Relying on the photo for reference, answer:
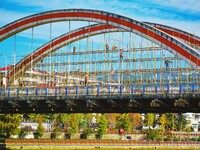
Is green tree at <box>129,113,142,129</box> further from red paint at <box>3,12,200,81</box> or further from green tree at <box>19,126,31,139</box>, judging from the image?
red paint at <box>3,12,200,81</box>

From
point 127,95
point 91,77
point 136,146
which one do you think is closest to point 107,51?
point 91,77

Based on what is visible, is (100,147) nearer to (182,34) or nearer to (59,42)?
(59,42)

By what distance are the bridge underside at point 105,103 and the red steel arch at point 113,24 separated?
190 inches

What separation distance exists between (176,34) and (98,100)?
811 inches

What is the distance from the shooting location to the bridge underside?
35.3m

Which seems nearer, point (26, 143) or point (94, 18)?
point (94, 18)

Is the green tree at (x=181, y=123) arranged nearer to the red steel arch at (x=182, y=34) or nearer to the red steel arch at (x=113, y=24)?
the red steel arch at (x=182, y=34)

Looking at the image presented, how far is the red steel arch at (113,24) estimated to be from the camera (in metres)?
40.5

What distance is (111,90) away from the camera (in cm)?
3881

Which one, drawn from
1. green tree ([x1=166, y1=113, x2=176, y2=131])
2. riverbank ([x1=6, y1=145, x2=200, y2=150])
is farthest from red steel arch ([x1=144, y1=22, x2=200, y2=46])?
green tree ([x1=166, y1=113, x2=176, y2=131])

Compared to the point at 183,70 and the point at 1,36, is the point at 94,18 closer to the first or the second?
the point at 1,36

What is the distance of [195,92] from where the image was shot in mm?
33875

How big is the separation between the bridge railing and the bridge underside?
49 cm

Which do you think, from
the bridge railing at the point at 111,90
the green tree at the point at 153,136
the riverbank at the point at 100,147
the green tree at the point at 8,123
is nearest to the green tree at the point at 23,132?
the green tree at the point at 8,123
